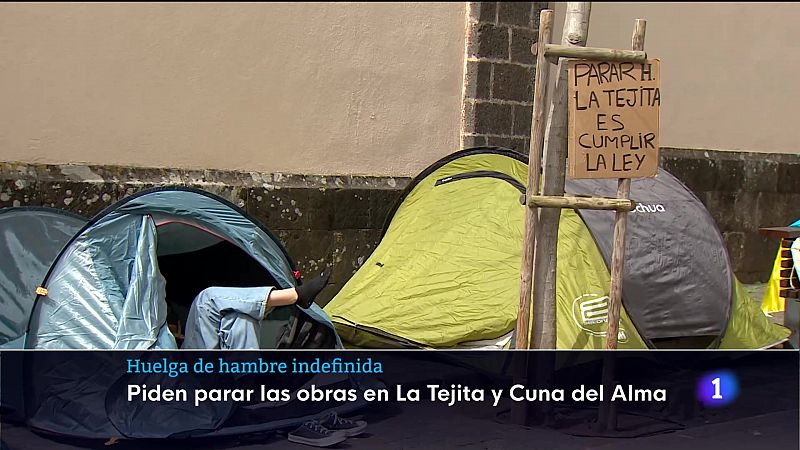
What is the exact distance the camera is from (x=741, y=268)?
11461mm

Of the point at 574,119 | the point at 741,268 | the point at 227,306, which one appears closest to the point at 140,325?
the point at 227,306

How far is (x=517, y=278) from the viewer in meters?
6.50

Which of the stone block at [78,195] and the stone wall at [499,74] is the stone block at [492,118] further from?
the stone block at [78,195]

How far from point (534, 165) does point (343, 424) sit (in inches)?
65.8

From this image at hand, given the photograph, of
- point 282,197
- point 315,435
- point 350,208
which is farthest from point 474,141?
point 315,435

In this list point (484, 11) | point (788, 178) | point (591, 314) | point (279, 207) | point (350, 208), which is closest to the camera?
point (591, 314)

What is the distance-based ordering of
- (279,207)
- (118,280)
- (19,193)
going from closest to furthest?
(118,280) < (19,193) < (279,207)

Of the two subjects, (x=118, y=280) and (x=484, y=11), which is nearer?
(x=118, y=280)

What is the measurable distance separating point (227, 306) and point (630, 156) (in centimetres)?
222

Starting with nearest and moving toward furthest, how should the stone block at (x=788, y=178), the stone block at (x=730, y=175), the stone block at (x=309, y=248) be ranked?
the stone block at (x=309, y=248)
the stone block at (x=730, y=175)
the stone block at (x=788, y=178)

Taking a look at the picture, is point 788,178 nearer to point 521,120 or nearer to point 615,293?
point 521,120

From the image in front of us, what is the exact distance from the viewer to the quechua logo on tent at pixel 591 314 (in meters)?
6.19

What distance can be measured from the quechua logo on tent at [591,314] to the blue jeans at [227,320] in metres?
1.93

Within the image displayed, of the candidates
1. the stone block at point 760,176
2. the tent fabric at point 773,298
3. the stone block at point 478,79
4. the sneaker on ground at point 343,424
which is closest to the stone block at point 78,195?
the sneaker on ground at point 343,424
